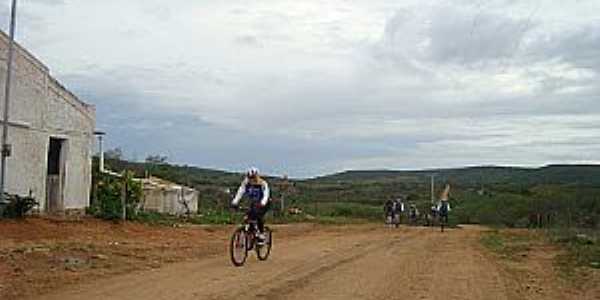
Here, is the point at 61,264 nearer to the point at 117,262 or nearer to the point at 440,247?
the point at 117,262

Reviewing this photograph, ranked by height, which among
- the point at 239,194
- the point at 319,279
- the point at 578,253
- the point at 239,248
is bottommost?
the point at 578,253

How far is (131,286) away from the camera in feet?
45.5

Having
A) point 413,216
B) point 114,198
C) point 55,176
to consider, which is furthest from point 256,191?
point 413,216

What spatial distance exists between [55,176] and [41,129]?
2.29 metres

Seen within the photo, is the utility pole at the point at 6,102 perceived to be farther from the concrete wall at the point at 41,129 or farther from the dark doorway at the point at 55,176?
the dark doorway at the point at 55,176

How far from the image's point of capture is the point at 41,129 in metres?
28.6

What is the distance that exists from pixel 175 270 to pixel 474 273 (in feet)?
18.3

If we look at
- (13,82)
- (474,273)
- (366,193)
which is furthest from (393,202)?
(366,193)

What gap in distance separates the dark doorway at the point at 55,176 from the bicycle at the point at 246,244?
12.7 meters

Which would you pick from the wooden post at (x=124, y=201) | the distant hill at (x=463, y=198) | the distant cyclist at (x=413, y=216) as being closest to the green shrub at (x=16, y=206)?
the wooden post at (x=124, y=201)

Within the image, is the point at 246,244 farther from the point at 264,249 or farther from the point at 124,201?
the point at 124,201

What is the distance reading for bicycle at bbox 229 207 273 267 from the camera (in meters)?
17.7

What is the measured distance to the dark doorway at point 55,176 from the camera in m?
30.1

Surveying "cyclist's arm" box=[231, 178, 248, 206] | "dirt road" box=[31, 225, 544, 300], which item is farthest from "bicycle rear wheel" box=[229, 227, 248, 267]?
"cyclist's arm" box=[231, 178, 248, 206]
